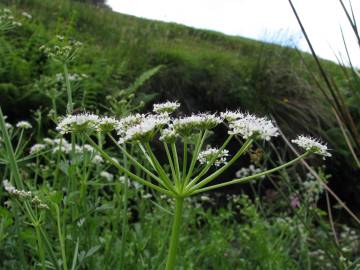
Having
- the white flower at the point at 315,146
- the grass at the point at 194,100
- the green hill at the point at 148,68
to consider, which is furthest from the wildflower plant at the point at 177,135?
the green hill at the point at 148,68

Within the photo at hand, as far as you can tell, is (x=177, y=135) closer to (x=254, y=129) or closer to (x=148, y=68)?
(x=254, y=129)

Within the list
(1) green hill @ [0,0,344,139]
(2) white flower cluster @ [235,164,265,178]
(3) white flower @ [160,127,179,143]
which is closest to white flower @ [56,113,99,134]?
(3) white flower @ [160,127,179,143]

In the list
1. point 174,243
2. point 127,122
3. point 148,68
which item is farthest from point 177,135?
point 148,68

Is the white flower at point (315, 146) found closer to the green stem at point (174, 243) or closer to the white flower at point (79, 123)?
the green stem at point (174, 243)

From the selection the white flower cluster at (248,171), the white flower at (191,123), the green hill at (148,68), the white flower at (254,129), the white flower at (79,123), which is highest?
the white flower at (254,129)

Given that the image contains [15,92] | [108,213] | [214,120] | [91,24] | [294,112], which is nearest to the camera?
[214,120]

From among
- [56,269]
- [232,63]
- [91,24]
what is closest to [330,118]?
[232,63]

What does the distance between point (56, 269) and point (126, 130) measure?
54cm

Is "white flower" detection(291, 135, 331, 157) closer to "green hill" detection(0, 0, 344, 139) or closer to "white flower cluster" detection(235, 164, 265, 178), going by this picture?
"white flower cluster" detection(235, 164, 265, 178)

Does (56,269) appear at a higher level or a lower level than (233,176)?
higher

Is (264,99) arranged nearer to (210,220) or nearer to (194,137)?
(210,220)

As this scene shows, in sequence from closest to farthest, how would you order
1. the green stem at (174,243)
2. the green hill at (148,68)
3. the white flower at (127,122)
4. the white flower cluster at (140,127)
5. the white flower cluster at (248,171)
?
the green stem at (174,243), the white flower cluster at (140,127), the white flower at (127,122), the white flower cluster at (248,171), the green hill at (148,68)

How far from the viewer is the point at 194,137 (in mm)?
2252

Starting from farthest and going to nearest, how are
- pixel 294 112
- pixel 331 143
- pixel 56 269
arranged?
pixel 294 112
pixel 331 143
pixel 56 269
